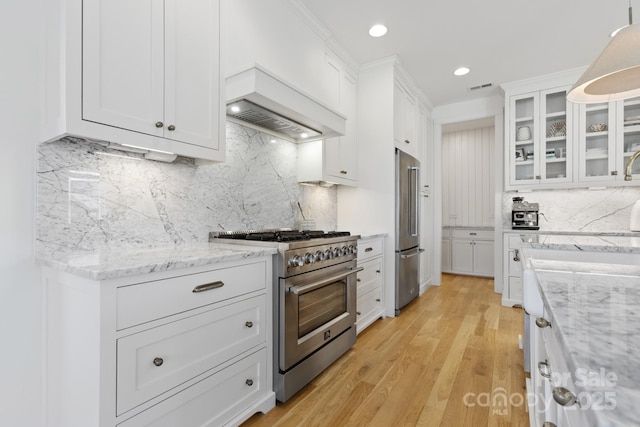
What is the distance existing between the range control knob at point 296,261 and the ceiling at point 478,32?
2.05 m

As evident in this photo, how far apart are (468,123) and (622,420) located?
544cm

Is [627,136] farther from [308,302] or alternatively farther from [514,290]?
[308,302]

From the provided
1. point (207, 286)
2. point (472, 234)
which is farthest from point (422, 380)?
point (472, 234)

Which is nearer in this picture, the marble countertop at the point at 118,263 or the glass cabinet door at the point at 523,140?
the marble countertop at the point at 118,263

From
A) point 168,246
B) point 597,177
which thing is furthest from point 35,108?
point 597,177

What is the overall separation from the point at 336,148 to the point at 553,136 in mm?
2826

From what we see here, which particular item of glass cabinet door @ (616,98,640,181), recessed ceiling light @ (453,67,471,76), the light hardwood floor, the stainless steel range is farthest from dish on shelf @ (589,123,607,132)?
the stainless steel range

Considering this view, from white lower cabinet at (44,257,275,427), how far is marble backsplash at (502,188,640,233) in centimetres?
399

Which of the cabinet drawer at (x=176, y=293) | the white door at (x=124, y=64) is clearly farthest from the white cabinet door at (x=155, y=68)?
the cabinet drawer at (x=176, y=293)

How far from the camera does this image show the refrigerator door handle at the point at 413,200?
3682 mm

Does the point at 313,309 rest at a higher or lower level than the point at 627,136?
lower

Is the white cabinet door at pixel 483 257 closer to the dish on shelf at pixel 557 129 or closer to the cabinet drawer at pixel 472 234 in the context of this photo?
the cabinet drawer at pixel 472 234

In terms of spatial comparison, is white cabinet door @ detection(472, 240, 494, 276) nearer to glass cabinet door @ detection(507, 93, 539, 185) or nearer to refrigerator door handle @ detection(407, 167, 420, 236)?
glass cabinet door @ detection(507, 93, 539, 185)

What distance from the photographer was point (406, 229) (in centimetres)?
356
